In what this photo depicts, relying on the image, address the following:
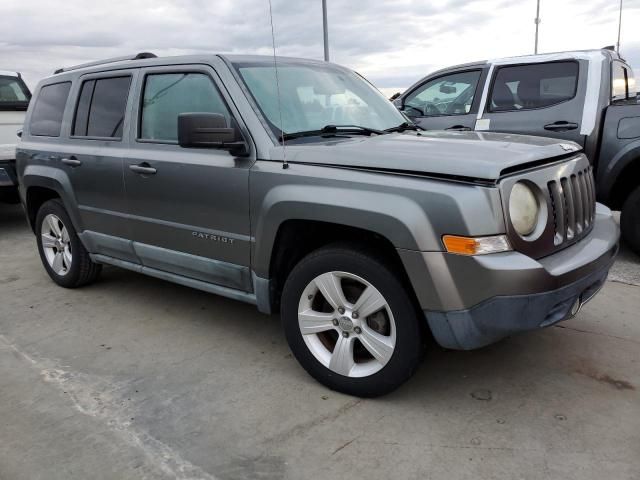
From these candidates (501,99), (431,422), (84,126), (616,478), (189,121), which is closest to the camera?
(616,478)

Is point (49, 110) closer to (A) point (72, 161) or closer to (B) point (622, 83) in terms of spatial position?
(A) point (72, 161)

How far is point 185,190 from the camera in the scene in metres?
3.44

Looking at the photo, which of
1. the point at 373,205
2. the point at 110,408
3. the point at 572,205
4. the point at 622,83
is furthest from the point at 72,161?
the point at 622,83

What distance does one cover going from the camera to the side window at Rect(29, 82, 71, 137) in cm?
461

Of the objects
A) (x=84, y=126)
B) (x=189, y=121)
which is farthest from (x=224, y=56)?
(x=84, y=126)

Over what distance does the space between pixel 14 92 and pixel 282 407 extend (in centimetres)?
822

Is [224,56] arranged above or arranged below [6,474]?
above

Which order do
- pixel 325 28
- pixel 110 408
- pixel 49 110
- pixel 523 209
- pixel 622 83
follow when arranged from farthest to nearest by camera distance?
pixel 325 28 < pixel 622 83 < pixel 49 110 < pixel 110 408 < pixel 523 209

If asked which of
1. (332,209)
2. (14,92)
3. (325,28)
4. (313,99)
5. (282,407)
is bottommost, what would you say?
(282,407)

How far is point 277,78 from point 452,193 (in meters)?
1.44

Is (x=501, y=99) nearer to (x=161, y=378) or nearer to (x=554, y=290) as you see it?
(x=554, y=290)

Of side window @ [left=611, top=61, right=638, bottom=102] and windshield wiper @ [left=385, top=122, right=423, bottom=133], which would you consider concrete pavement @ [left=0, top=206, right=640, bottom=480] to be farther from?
side window @ [left=611, top=61, right=638, bottom=102]

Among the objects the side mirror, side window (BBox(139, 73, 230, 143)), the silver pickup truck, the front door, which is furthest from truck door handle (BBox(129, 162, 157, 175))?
the silver pickup truck

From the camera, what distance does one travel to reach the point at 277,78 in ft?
10.9
